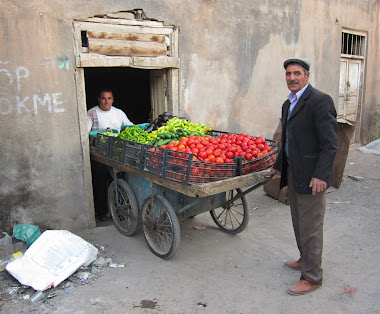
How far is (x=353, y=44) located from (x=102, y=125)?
774 cm

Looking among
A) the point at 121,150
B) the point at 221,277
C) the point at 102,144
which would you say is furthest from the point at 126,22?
the point at 221,277

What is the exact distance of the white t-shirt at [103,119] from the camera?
17.1 ft

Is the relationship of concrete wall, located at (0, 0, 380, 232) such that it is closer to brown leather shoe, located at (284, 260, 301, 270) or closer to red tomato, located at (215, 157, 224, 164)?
red tomato, located at (215, 157, 224, 164)

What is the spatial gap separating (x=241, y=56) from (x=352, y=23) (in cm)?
452

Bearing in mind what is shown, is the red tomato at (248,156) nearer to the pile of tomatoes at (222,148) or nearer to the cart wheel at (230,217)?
the pile of tomatoes at (222,148)

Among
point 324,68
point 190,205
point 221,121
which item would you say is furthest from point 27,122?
point 324,68

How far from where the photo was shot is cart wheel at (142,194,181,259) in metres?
3.72

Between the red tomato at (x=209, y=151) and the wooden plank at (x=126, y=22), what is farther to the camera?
the wooden plank at (x=126, y=22)

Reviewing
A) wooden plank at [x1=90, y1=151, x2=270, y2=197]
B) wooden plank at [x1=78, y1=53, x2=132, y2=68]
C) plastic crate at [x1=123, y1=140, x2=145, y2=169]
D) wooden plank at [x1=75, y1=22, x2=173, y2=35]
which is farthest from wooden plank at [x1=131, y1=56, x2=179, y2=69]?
wooden plank at [x1=90, y1=151, x2=270, y2=197]

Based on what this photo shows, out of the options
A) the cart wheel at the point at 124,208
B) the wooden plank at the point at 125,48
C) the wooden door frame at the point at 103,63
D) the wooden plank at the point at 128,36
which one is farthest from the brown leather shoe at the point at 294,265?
the wooden plank at the point at 128,36

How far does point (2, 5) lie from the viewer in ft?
12.7

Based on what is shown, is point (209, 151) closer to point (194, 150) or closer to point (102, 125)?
point (194, 150)

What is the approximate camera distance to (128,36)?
4.72 meters

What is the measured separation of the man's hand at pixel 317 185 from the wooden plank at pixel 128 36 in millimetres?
3145
